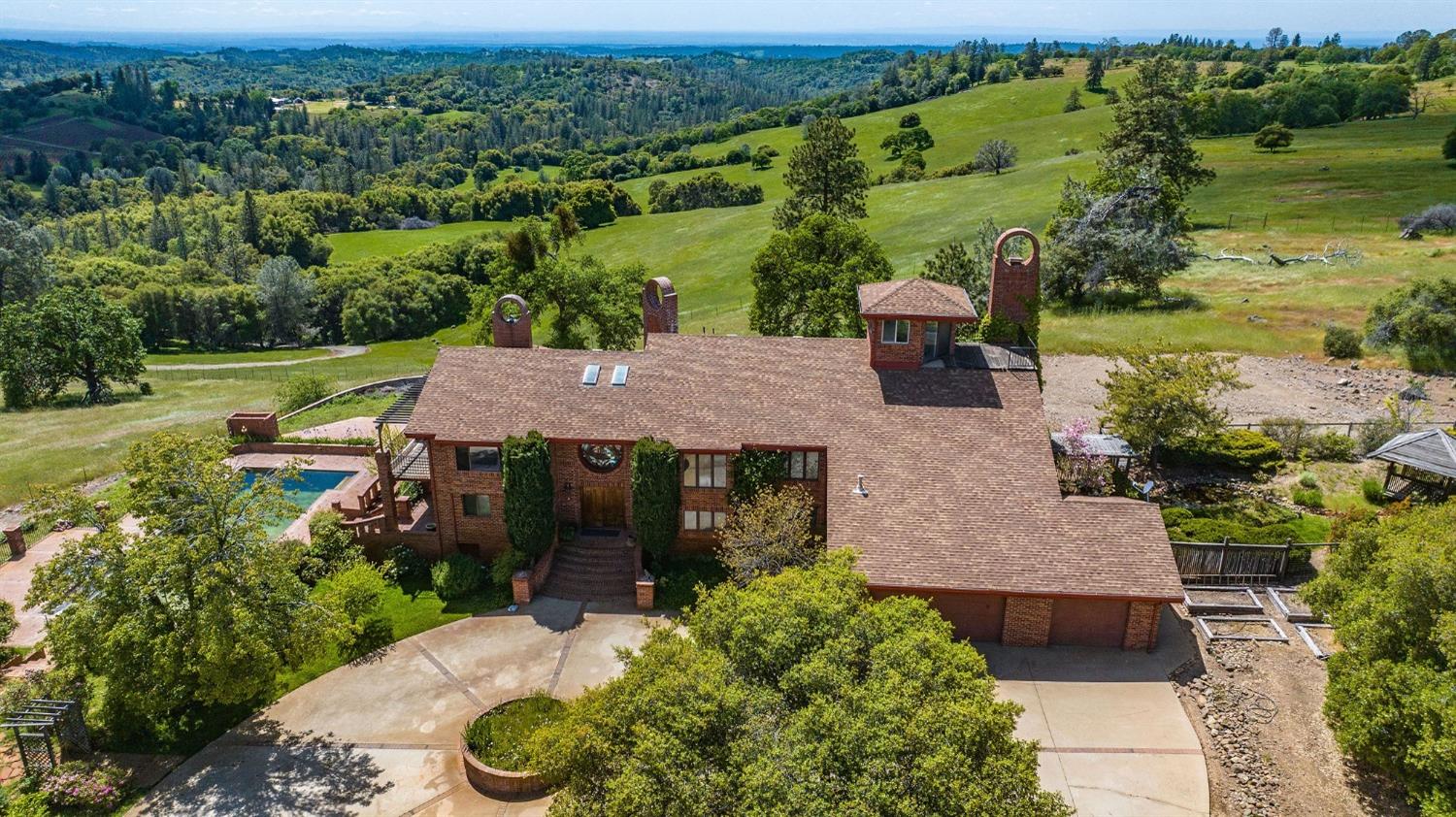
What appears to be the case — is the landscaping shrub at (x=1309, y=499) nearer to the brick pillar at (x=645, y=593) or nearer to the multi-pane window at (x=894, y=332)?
the multi-pane window at (x=894, y=332)

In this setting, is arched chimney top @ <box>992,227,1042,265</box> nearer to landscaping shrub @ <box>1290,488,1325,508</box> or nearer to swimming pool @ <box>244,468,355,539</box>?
landscaping shrub @ <box>1290,488,1325,508</box>

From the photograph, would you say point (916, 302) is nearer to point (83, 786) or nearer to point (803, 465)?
point (803, 465)

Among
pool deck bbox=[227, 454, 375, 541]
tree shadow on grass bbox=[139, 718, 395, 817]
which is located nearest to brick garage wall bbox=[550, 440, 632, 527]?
tree shadow on grass bbox=[139, 718, 395, 817]

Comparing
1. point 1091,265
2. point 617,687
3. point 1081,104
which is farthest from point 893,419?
point 1081,104

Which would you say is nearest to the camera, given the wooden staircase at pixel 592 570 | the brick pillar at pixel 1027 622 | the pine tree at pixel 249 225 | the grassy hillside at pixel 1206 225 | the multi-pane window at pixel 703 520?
the brick pillar at pixel 1027 622

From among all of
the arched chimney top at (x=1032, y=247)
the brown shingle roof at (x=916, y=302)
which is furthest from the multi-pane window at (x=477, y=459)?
the arched chimney top at (x=1032, y=247)
